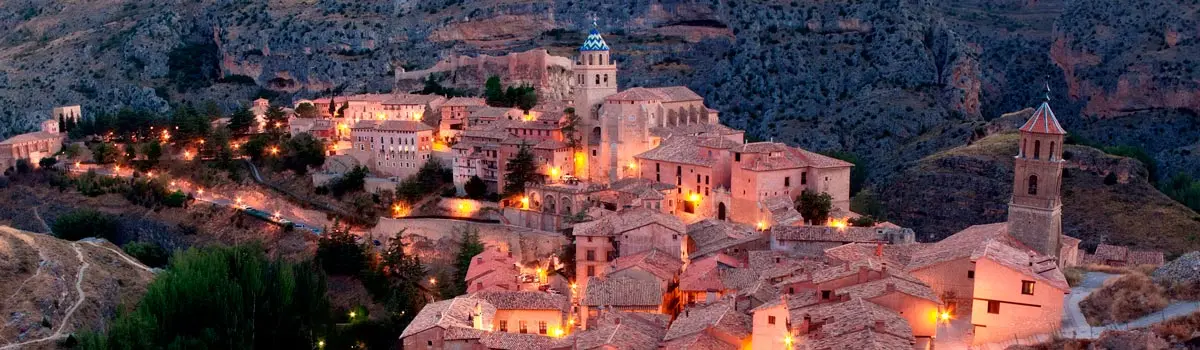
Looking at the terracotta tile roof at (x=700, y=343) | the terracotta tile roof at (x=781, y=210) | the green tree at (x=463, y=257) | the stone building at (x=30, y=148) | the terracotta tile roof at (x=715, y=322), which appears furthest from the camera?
the stone building at (x=30, y=148)

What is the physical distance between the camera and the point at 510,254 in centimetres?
3856

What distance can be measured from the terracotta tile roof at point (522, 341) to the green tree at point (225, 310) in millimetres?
9042

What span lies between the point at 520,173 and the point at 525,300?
13.3 m

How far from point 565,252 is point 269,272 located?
1014cm

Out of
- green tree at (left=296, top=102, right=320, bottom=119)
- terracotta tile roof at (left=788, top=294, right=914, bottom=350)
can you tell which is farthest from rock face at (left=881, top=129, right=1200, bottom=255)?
green tree at (left=296, top=102, right=320, bottom=119)

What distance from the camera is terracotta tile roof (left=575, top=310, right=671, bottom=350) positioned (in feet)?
74.9

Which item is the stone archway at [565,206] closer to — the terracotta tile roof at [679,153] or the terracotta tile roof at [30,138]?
the terracotta tile roof at [679,153]

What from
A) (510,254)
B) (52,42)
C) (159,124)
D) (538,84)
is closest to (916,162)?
(538,84)

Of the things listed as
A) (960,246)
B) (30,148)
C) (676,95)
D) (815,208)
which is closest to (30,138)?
(30,148)

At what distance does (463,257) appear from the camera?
36.8 m

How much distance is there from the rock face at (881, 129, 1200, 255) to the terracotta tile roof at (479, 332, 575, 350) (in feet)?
87.2

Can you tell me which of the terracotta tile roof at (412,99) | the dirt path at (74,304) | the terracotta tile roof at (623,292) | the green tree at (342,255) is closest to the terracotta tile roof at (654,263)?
the terracotta tile roof at (623,292)

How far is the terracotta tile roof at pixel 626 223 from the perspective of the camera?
3262cm

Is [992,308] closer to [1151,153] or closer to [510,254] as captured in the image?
[510,254]
